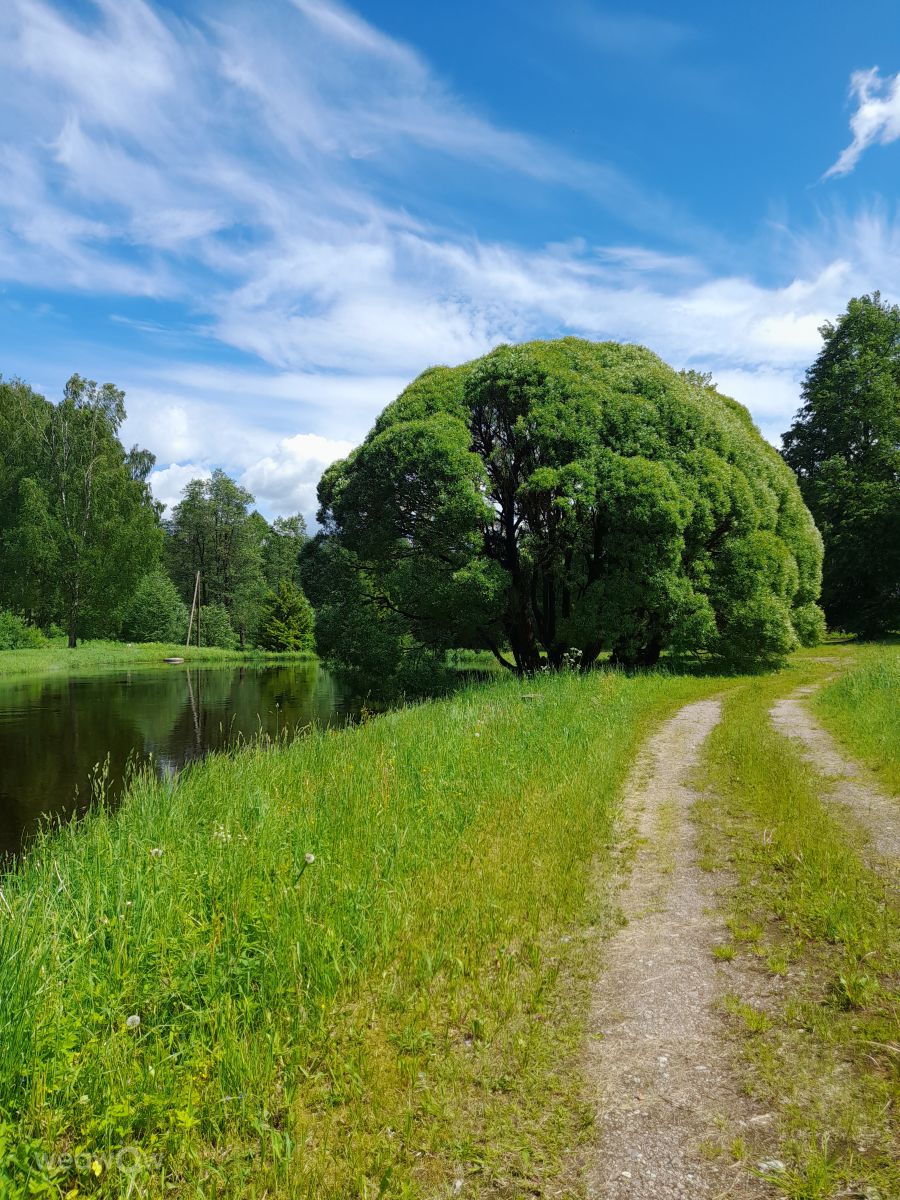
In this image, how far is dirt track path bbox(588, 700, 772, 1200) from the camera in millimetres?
2551

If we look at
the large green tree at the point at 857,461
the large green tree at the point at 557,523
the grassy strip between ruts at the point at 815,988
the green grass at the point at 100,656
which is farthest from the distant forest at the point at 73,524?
the grassy strip between ruts at the point at 815,988

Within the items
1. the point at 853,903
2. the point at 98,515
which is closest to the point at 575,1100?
the point at 853,903

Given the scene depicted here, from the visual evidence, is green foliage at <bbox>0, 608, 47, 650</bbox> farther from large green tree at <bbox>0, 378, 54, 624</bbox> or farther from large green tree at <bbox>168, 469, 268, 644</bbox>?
large green tree at <bbox>168, 469, 268, 644</bbox>

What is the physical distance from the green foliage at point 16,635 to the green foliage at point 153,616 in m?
11.5

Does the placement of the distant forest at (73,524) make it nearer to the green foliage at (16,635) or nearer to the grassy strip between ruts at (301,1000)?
the green foliage at (16,635)

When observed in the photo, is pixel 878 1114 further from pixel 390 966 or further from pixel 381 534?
pixel 381 534

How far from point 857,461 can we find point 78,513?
51381 mm

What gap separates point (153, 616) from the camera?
5997 centimetres

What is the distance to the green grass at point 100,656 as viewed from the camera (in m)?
38.0

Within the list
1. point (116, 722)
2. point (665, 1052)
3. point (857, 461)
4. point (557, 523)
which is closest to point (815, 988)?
point (665, 1052)

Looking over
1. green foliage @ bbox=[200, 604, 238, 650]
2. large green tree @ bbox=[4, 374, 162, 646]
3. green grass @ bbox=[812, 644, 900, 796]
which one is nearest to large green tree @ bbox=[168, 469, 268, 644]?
green foliage @ bbox=[200, 604, 238, 650]

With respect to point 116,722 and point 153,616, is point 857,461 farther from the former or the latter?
point 153,616

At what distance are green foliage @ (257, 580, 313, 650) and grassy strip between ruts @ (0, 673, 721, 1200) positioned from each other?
56.9m

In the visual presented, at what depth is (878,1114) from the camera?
279 cm
